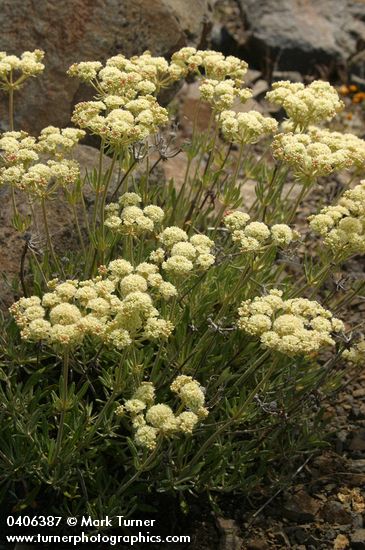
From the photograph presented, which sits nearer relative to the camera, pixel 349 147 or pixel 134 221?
pixel 134 221

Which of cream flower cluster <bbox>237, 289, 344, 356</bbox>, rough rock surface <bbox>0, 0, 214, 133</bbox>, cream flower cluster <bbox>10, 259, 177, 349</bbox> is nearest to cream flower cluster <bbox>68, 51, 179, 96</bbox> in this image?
cream flower cluster <bbox>10, 259, 177, 349</bbox>

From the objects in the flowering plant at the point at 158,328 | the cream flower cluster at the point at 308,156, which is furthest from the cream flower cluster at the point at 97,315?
the cream flower cluster at the point at 308,156

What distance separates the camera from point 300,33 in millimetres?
12242

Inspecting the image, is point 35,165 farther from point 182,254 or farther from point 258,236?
point 258,236

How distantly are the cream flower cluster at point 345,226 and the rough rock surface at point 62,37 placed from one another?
3.88 m

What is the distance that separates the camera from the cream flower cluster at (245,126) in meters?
5.34

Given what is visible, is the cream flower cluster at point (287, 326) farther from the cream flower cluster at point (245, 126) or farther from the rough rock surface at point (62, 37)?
the rough rock surface at point (62, 37)

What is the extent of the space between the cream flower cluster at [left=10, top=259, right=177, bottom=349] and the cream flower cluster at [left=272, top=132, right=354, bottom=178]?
1.36m

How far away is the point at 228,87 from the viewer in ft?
18.4

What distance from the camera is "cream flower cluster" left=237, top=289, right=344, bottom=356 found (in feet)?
13.7

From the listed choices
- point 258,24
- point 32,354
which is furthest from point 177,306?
point 258,24

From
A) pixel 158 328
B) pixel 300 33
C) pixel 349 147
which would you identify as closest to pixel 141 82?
pixel 349 147

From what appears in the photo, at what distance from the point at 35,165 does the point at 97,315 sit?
1360 mm

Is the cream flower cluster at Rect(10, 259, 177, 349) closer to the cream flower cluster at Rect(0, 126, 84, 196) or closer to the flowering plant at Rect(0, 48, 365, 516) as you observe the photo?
the flowering plant at Rect(0, 48, 365, 516)
